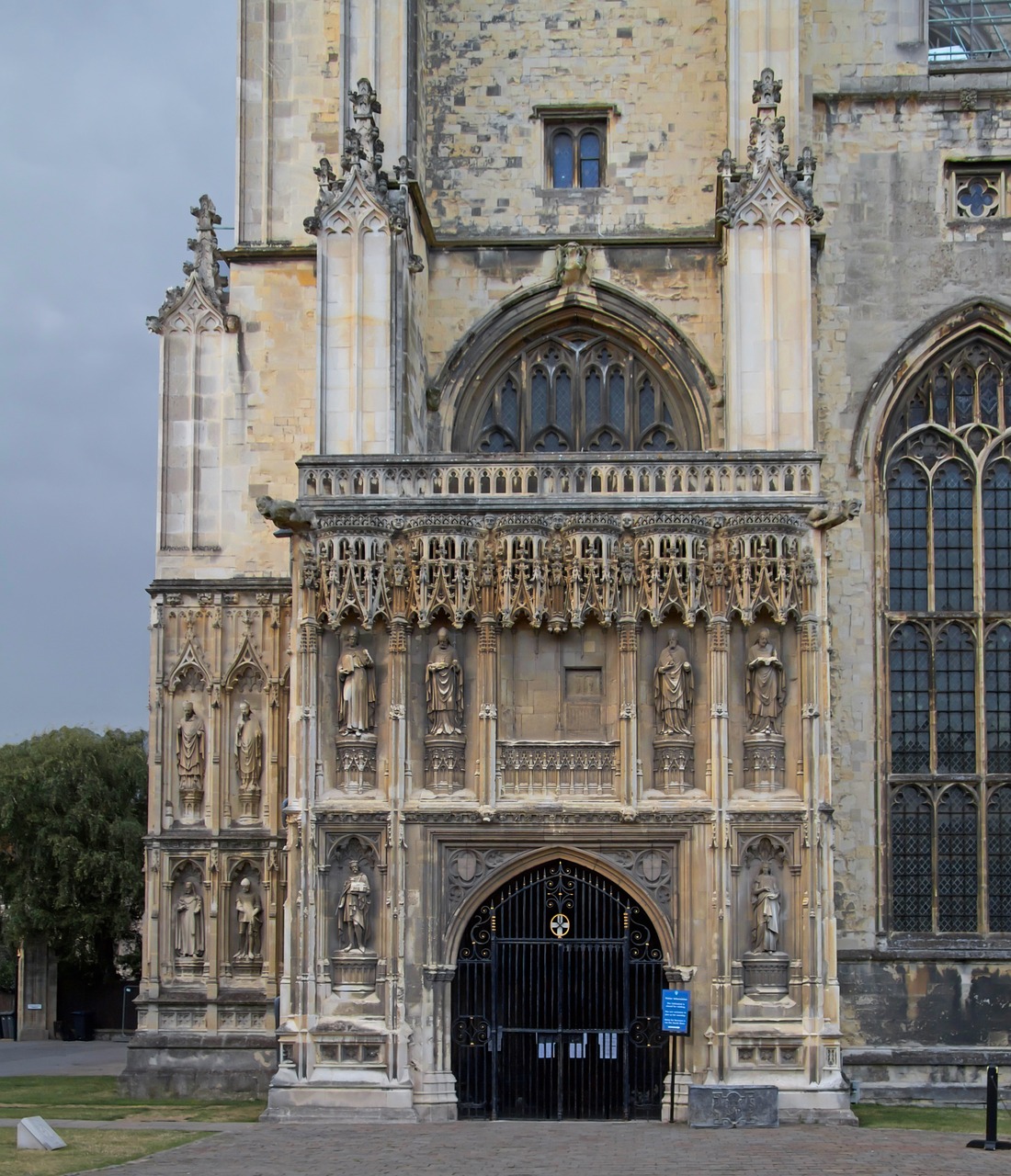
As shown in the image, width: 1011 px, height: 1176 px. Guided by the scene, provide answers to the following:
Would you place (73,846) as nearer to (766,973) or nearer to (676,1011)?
(676,1011)

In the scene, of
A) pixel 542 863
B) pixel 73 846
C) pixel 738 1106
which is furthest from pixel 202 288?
pixel 73 846

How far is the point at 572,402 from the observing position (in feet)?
91.5

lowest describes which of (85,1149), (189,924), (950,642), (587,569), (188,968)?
(85,1149)

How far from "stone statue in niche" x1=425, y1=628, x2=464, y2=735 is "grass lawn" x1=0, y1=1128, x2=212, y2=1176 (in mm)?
5640

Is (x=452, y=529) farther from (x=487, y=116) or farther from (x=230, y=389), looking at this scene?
(x=487, y=116)

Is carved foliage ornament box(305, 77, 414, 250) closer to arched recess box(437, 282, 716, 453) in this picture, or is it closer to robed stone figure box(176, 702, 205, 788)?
arched recess box(437, 282, 716, 453)

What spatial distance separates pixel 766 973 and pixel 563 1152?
4136mm

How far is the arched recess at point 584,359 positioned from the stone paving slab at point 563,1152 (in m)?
10.9

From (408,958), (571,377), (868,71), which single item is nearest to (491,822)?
(408,958)

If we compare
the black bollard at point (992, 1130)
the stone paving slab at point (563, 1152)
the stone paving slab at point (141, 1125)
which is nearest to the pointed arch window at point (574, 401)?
the stone paving slab at point (563, 1152)

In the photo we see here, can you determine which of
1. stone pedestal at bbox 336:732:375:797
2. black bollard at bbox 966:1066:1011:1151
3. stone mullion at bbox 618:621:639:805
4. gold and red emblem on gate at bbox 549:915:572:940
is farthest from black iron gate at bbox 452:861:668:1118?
black bollard at bbox 966:1066:1011:1151

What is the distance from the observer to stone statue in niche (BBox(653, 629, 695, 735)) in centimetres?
2212

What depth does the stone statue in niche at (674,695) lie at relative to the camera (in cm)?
2212

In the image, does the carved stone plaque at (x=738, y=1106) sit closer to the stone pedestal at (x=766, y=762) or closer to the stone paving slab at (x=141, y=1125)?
the stone pedestal at (x=766, y=762)
